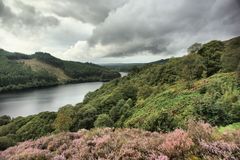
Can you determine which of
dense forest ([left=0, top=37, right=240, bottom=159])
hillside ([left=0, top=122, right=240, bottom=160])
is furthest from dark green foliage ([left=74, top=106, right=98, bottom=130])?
hillside ([left=0, top=122, right=240, bottom=160])

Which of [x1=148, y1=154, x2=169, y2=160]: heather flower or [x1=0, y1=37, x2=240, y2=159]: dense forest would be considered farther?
[x1=0, y1=37, x2=240, y2=159]: dense forest

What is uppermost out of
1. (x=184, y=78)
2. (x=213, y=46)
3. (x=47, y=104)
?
(x=213, y=46)

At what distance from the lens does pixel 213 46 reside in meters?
68.0

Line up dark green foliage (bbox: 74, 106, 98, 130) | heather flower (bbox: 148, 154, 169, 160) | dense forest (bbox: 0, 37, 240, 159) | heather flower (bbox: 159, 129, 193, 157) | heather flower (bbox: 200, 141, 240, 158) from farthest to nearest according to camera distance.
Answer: dark green foliage (bbox: 74, 106, 98, 130), dense forest (bbox: 0, 37, 240, 159), heather flower (bbox: 159, 129, 193, 157), heather flower (bbox: 148, 154, 169, 160), heather flower (bbox: 200, 141, 240, 158)

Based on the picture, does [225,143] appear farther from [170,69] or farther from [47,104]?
[47,104]

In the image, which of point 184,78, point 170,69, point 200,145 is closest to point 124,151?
point 200,145

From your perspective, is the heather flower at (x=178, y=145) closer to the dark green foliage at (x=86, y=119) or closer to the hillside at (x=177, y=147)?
the hillside at (x=177, y=147)

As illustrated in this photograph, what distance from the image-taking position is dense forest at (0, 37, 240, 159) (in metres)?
12.3

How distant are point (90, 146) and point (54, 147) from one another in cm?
222

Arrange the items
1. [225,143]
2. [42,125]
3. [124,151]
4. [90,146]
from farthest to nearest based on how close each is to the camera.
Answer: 1. [42,125]
2. [90,146]
3. [124,151]
4. [225,143]

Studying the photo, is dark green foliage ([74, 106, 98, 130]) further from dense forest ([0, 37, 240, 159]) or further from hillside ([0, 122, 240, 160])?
hillside ([0, 122, 240, 160])

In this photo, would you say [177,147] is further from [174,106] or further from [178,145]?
[174,106]

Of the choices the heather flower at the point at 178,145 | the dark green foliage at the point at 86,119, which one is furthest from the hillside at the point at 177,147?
the dark green foliage at the point at 86,119

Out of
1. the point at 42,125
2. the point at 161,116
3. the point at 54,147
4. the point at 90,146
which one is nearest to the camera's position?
the point at 90,146
